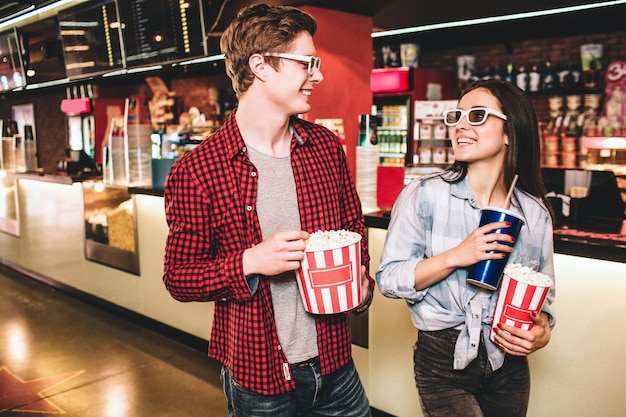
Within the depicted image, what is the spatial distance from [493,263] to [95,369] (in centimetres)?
342

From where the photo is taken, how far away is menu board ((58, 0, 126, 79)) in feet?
17.8

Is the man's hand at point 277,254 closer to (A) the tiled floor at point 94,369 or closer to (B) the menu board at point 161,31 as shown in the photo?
(A) the tiled floor at point 94,369

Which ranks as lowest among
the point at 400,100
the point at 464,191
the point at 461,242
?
the point at 461,242

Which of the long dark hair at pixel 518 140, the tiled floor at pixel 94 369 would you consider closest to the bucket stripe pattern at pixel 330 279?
the long dark hair at pixel 518 140

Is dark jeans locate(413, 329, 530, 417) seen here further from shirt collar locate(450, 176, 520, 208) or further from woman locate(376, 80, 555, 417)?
shirt collar locate(450, 176, 520, 208)

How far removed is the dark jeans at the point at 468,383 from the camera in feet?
5.62

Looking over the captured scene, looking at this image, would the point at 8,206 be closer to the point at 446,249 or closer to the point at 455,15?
the point at 455,15

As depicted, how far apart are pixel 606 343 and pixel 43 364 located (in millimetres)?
3679

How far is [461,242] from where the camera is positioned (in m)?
1.69

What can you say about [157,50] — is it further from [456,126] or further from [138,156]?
[456,126]

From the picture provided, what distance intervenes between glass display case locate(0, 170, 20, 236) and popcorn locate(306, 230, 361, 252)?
6.26 metres

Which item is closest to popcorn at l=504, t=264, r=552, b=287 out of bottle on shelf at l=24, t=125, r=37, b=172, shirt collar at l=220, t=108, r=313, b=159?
shirt collar at l=220, t=108, r=313, b=159

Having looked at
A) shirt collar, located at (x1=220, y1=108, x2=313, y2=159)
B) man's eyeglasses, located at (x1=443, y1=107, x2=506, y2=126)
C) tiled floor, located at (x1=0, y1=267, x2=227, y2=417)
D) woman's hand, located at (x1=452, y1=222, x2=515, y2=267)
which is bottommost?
tiled floor, located at (x1=0, y1=267, x2=227, y2=417)

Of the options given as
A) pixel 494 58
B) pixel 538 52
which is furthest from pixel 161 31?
pixel 538 52
